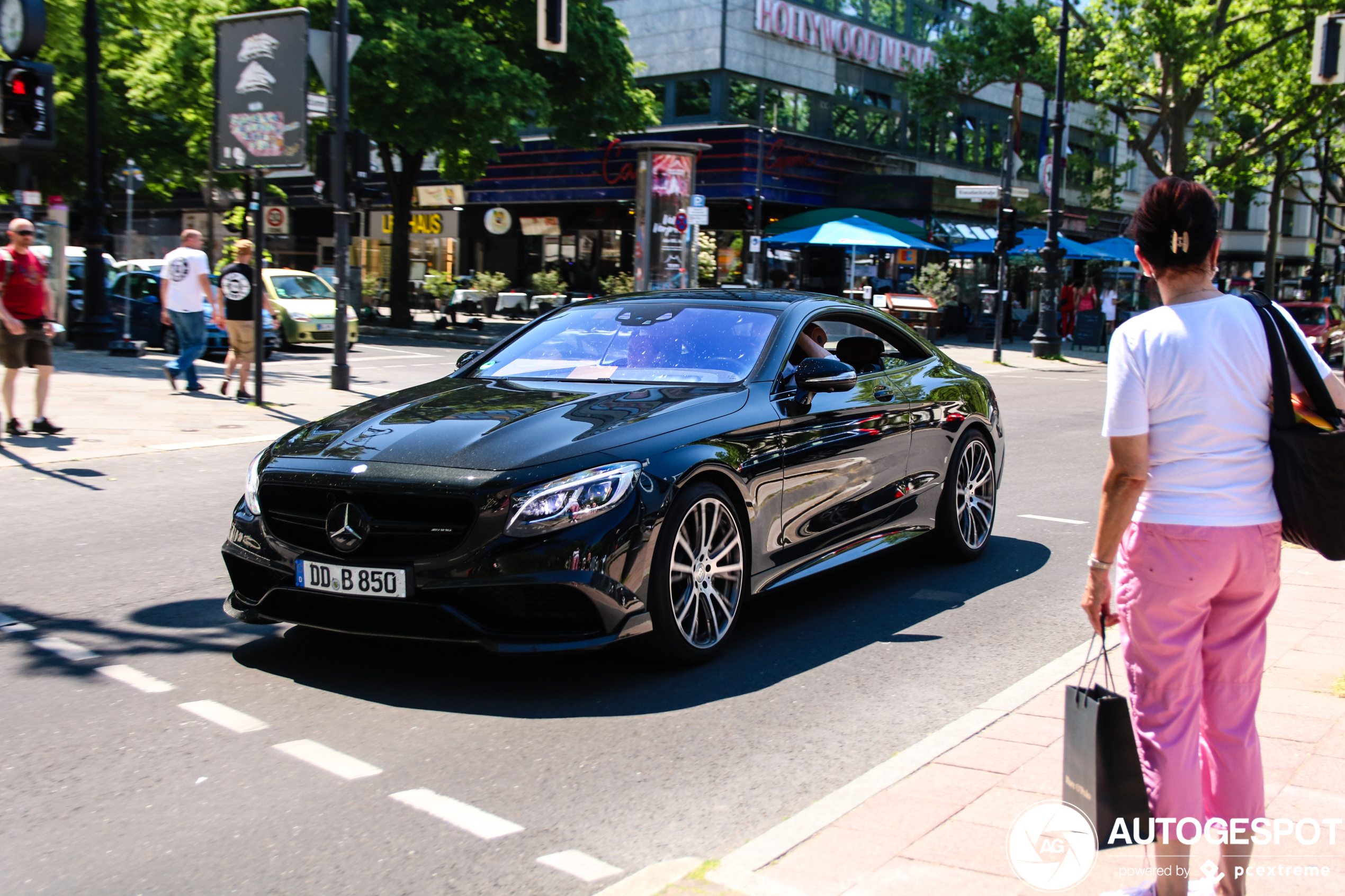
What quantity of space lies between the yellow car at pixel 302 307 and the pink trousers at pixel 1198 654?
21342 millimetres

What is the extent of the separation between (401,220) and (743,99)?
1231 centimetres

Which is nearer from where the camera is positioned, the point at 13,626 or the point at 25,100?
the point at 13,626

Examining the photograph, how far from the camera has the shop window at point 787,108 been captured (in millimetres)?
39062

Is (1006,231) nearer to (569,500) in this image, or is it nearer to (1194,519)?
(569,500)

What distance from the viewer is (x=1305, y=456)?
9.65 feet

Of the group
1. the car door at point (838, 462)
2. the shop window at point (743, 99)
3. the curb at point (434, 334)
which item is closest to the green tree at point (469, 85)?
the curb at point (434, 334)

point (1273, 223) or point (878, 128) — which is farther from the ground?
point (878, 128)

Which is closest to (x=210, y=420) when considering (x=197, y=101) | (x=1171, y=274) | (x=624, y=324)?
(x=624, y=324)

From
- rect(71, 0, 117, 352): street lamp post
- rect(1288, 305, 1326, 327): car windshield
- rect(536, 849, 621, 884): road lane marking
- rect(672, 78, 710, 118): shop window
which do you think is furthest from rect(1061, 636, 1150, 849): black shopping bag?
rect(672, 78, 710, 118): shop window

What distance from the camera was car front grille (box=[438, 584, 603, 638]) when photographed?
461 cm

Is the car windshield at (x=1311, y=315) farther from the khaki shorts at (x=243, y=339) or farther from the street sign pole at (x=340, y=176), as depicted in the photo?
the khaki shorts at (x=243, y=339)

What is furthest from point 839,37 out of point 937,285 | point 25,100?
point 25,100

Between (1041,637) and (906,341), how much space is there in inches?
86.0

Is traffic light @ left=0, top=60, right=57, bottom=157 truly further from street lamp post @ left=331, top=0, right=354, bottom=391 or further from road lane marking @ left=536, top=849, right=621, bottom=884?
road lane marking @ left=536, top=849, right=621, bottom=884
